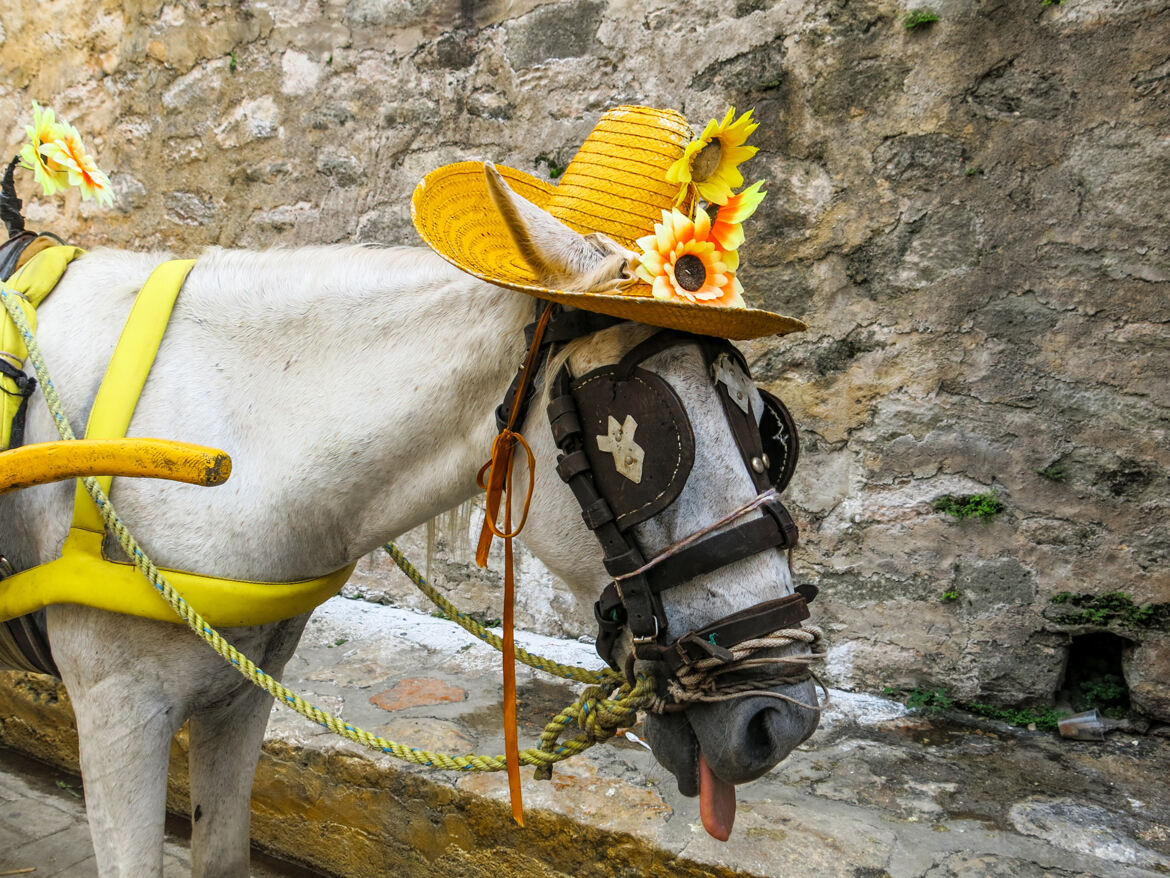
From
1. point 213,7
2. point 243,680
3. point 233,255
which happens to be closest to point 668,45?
point 233,255

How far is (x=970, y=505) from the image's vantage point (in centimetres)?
250

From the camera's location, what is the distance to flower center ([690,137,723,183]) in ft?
4.03

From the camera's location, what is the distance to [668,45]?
9.31 ft

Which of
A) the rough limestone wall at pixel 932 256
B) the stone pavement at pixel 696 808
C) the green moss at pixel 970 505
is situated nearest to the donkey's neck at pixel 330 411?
the stone pavement at pixel 696 808

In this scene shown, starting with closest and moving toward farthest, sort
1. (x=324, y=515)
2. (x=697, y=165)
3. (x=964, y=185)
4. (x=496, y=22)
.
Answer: (x=697, y=165) → (x=324, y=515) → (x=964, y=185) → (x=496, y=22)

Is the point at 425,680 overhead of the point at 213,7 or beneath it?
beneath

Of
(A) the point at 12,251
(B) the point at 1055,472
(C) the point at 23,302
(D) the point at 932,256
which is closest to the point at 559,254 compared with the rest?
(C) the point at 23,302

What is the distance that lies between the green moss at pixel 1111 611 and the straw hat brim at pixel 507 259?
169cm

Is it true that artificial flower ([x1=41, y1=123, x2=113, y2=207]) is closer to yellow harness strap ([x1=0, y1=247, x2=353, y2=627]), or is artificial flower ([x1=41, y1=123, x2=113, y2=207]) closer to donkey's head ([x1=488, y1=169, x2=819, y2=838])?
yellow harness strap ([x1=0, y1=247, x2=353, y2=627])

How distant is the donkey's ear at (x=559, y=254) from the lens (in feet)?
3.63

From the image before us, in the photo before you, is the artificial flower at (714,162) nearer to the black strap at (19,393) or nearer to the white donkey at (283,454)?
the white donkey at (283,454)

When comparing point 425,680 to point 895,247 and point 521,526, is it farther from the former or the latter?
point 895,247

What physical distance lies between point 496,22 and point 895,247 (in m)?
1.80

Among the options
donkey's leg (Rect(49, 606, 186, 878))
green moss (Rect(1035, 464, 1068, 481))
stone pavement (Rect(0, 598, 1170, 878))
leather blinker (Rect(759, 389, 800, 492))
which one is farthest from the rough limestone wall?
donkey's leg (Rect(49, 606, 186, 878))
